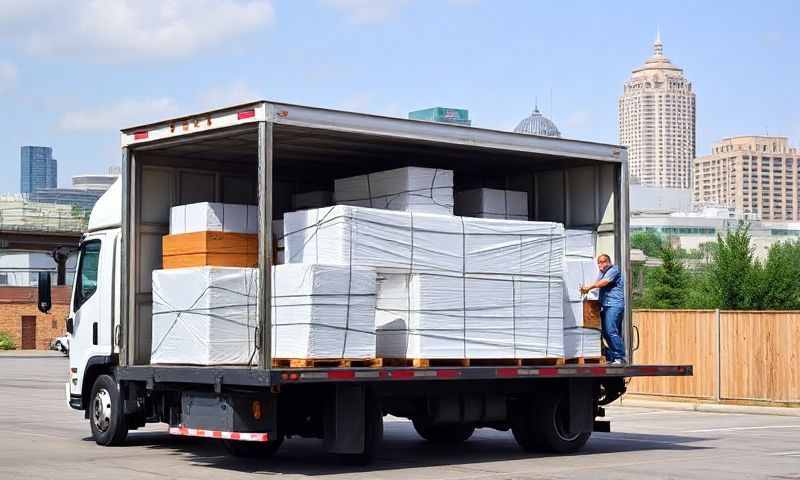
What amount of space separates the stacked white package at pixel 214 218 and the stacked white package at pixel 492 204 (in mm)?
2738

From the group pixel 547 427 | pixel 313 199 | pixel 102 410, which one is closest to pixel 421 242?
pixel 313 199

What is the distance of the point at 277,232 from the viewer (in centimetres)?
1402

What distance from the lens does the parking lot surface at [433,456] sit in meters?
13.0

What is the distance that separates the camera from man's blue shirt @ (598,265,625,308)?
1523 centimetres

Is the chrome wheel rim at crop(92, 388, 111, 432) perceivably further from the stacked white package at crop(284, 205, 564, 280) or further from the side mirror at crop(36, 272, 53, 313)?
the stacked white package at crop(284, 205, 564, 280)

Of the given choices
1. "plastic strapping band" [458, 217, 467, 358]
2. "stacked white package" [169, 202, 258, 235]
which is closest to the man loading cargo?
"plastic strapping band" [458, 217, 467, 358]

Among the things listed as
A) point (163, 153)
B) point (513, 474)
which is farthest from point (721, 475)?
point (163, 153)

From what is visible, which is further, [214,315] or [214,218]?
[214,218]

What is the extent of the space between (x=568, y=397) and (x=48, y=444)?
666 cm

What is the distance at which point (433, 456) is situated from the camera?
14.9 metres

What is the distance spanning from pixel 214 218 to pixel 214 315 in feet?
4.15

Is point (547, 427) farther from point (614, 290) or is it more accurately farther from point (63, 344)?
point (63, 344)

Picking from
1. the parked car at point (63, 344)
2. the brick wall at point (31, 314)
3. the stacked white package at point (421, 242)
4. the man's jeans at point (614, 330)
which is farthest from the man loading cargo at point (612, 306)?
the brick wall at point (31, 314)

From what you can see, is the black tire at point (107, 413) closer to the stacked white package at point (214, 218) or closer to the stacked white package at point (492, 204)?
the stacked white package at point (214, 218)
